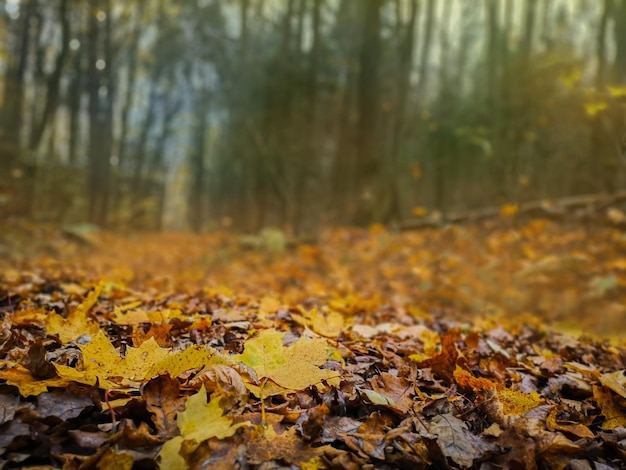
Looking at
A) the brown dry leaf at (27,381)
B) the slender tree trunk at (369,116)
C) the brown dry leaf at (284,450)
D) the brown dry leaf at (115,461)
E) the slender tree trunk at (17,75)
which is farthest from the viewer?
the slender tree trunk at (17,75)

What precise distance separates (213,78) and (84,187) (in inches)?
399

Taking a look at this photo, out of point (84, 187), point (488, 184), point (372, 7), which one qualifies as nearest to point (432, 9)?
point (488, 184)

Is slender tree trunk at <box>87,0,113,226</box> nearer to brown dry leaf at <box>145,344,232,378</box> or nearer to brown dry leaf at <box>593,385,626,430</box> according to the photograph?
brown dry leaf at <box>145,344,232,378</box>

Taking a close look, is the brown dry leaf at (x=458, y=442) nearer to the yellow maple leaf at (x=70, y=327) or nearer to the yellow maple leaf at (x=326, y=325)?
the yellow maple leaf at (x=326, y=325)

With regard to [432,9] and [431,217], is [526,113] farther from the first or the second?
[432,9]

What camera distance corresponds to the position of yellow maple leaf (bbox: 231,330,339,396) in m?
1.32

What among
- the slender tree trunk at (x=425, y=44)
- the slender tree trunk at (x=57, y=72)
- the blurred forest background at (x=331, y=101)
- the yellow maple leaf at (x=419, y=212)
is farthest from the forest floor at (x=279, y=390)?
the slender tree trunk at (x=425, y=44)

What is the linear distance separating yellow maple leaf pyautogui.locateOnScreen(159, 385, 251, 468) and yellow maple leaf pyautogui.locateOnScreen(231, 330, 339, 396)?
0.25 m

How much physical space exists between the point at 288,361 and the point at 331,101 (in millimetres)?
12569

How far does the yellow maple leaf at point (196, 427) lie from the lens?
0.95 m

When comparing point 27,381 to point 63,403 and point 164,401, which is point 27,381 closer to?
point 63,403

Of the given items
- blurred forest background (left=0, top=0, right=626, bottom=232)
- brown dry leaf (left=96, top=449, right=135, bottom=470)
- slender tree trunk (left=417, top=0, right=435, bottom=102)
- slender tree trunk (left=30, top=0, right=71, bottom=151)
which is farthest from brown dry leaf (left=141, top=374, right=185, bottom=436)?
slender tree trunk (left=417, top=0, right=435, bottom=102)

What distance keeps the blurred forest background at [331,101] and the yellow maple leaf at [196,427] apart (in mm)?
2711

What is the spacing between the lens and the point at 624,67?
7828 mm
